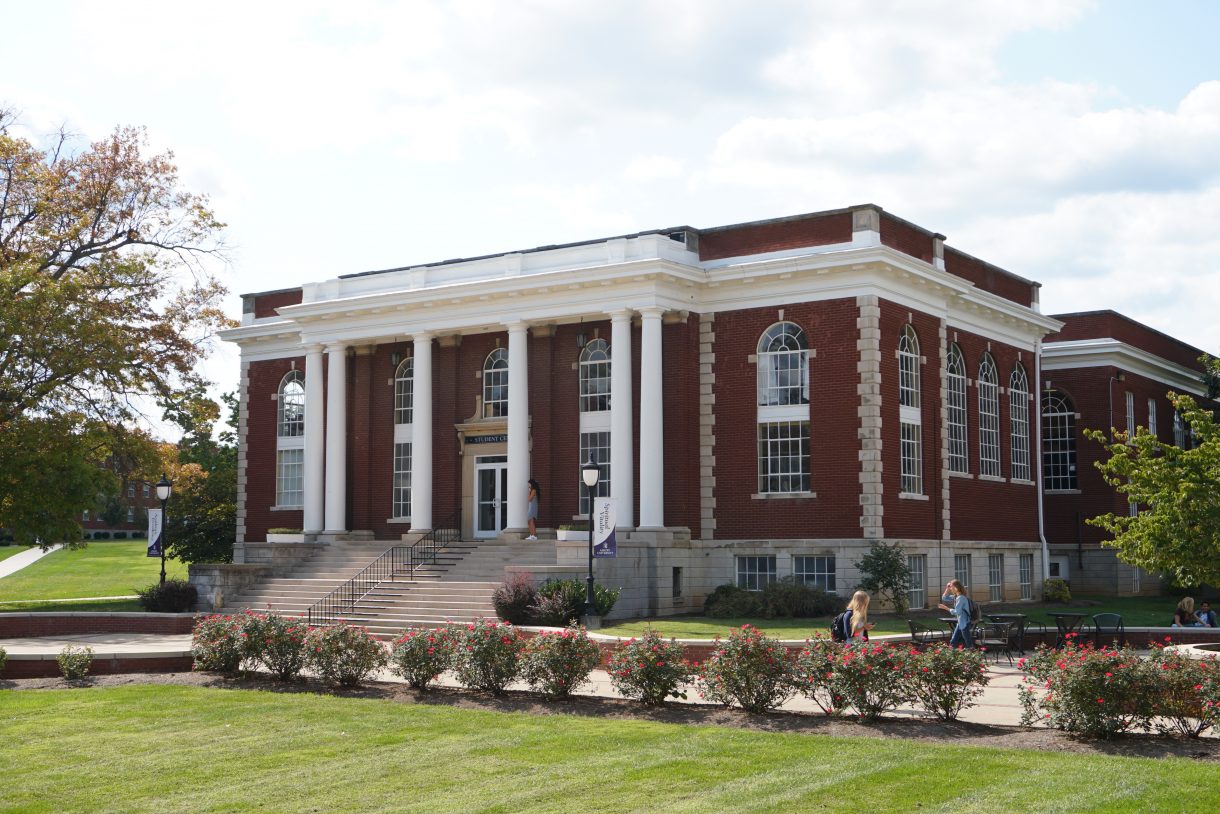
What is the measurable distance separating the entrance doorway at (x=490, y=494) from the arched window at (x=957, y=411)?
1194 centimetres

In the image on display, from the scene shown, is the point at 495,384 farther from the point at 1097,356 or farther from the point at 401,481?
the point at 1097,356

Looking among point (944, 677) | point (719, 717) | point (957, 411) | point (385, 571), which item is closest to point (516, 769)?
point (719, 717)

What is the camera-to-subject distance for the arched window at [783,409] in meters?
32.5

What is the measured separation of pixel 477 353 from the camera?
3738cm

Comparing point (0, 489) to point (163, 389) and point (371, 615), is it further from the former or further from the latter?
point (371, 615)

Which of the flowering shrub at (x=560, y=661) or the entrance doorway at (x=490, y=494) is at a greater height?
the entrance doorway at (x=490, y=494)

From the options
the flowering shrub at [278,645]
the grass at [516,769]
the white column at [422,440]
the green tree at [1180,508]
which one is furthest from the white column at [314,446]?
the green tree at [1180,508]

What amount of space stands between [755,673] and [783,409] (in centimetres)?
1740

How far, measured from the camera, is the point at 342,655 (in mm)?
18594

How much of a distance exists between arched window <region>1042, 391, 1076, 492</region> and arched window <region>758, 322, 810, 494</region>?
44.8 feet

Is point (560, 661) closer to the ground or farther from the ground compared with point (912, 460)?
closer to the ground

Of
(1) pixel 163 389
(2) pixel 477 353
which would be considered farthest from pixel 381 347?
(1) pixel 163 389

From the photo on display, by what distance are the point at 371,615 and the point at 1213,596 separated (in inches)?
1069

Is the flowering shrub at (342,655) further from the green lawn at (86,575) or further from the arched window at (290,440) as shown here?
the arched window at (290,440)
